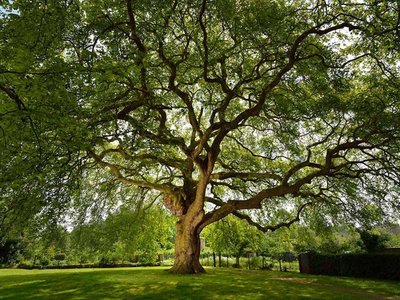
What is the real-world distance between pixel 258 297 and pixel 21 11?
11112 mm

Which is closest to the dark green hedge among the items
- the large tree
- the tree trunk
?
the large tree

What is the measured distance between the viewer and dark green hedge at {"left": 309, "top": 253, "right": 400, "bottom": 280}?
2025 centimetres

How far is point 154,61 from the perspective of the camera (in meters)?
13.5

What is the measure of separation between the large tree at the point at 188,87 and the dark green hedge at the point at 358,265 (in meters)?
4.47

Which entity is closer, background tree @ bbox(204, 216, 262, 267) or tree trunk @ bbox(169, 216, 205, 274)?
tree trunk @ bbox(169, 216, 205, 274)

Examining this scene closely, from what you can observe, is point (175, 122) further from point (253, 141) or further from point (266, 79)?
point (266, 79)

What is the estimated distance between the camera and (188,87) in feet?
58.3

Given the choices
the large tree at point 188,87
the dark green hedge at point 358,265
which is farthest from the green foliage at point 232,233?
the large tree at point 188,87

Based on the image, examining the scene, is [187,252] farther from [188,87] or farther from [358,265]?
[358,265]

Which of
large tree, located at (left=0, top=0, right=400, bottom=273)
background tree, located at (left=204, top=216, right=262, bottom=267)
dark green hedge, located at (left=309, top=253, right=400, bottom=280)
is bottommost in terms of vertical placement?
dark green hedge, located at (left=309, top=253, right=400, bottom=280)

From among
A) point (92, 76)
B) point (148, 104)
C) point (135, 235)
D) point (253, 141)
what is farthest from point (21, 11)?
point (135, 235)

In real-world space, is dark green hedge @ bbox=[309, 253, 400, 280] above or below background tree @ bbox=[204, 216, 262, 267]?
below

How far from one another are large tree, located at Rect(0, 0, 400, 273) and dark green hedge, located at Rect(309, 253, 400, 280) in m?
4.47

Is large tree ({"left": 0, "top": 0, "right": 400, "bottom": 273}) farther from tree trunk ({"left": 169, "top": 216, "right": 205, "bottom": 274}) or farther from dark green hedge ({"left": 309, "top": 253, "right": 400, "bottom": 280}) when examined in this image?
dark green hedge ({"left": 309, "top": 253, "right": 400, "bottom": 280})
